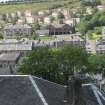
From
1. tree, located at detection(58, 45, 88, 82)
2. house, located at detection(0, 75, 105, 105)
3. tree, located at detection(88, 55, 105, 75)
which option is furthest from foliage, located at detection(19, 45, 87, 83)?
house, located at detection(0, 75, 105, 105)

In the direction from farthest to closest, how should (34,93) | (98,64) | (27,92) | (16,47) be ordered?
(16,47)
(98,64)
(27,92)
(34,93)

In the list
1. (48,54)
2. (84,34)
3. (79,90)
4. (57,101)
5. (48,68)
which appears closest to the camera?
(79,90)

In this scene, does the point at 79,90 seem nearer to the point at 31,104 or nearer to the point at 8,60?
the point at 31,104

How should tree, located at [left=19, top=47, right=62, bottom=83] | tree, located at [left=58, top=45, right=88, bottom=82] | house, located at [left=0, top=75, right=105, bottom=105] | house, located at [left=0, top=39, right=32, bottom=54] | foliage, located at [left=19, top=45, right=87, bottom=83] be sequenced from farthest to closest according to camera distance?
house, located at [left=0, top=39, right=32, bottom=54] < tree, located at [left=58, top=45, right=88, bottom=82] < foliage, located at [left=19, top=45, right=87, bottom=83] < tree, located at [left=19, top=47, right=62, bottom=83] < house, located at [left=0, top=75, right=105, bottom=105]

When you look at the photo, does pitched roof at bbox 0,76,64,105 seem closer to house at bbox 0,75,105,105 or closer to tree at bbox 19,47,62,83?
house at bbox 0,75,105,105

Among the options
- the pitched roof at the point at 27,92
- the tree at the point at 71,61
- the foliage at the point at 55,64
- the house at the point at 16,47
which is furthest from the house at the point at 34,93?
the house at the point at 16,47

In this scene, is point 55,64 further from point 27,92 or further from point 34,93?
point 34,93

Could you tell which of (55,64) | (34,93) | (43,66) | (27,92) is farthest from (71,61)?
(34,93)

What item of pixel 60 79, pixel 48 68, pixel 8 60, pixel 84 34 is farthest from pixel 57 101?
pixel 84 34
